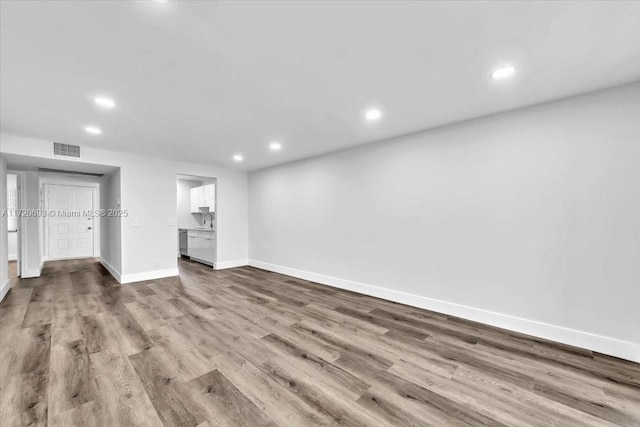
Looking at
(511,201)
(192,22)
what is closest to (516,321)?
(511,201)

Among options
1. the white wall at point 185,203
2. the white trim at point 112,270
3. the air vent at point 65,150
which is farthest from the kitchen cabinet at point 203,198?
the air vent at point 65,150

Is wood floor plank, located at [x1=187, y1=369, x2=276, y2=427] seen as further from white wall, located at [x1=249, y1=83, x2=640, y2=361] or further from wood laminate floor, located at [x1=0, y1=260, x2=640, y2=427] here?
white wall, located at [x1=249, y1=83, x2=640, y2=361]

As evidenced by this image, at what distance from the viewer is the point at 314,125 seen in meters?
3.34

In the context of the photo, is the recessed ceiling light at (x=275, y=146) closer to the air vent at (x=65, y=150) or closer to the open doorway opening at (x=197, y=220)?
the open doorway opening at (x=197, y=220)

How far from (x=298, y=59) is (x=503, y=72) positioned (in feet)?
5.44

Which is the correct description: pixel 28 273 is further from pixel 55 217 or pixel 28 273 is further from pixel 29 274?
pixel 55 217

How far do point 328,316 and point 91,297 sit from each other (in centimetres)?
360

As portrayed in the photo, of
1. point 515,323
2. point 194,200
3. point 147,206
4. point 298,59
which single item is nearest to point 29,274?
point 147,206

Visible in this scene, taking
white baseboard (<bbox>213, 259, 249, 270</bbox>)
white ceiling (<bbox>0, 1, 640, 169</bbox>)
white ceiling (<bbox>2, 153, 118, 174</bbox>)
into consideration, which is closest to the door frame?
white ceiling (<bbox>2, 153, 118, 174</bbox>)

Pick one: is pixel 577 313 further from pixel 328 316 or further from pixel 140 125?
pixel 140 125

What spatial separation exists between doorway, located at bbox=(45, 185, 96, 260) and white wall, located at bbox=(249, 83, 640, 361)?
25.7 feet

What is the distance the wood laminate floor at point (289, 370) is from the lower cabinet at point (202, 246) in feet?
9.13

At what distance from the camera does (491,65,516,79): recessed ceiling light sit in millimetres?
2062

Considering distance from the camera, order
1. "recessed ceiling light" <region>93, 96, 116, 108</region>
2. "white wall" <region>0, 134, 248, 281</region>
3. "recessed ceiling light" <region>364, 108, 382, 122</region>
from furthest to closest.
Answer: "white wall" <region>0, 134, 248, 281</region>, "recessed ceiling light" <region>364, 108, 382, 122</region>, "recessed ceiling light" <region>93, 96, 116, 108</region>
